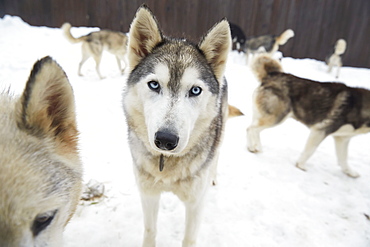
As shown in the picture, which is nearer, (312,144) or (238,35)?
(312,144)

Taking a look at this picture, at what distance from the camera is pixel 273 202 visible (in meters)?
2.81

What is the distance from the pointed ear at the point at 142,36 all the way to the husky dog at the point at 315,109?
2.58 metres

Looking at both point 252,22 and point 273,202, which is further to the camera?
point 252,22

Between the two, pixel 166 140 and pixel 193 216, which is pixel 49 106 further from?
pixel 193 216

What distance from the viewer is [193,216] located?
195 cm

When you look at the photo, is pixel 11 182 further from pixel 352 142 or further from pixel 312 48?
pixel 312 48

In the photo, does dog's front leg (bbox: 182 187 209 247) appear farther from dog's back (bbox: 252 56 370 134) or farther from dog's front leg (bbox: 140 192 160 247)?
dog's back (bbox: 252 56 370 134)

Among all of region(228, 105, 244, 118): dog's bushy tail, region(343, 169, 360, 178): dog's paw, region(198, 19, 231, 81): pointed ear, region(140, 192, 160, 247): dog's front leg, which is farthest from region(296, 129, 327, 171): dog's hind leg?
region(140, 192, 160, 247): dog's front leg

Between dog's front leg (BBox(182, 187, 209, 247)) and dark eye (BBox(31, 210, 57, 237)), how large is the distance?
1148 millimetres

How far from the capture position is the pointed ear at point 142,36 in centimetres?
173

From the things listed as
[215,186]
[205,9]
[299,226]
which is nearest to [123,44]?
[205,9]

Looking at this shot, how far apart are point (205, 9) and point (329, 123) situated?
30.6ft

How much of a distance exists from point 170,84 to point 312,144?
9.71ft

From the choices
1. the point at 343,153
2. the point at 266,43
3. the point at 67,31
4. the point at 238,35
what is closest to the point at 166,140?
the point at 343,153
